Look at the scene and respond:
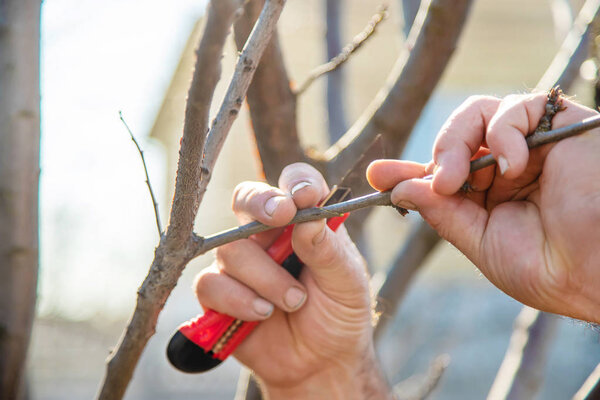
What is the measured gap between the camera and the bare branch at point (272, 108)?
67.6 inches

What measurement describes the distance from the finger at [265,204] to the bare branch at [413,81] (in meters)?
0.68

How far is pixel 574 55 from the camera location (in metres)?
2.18

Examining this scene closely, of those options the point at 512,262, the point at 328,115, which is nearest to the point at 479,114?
the point at 512,262

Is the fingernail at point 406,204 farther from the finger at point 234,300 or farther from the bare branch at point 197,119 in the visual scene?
the finger at point 234,300

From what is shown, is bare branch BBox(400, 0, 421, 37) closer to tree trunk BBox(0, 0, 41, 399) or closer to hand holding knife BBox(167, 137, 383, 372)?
hand holding knife BBox(167, 137, 383, 372)

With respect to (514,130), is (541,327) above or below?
below

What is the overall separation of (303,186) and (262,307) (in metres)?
0.40

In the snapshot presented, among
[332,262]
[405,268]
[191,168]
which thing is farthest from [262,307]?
[405,268]

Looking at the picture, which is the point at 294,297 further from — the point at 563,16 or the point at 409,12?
the point at 563,16

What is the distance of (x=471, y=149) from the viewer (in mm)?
1091

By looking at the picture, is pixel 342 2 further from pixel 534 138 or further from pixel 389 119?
pixel 534 138

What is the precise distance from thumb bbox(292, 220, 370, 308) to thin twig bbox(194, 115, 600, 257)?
109 millimetres

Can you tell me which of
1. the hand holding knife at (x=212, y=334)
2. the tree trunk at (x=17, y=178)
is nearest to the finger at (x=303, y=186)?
the hand holding knife at (x=212, y=334)

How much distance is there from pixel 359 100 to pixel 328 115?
5.58 meters
